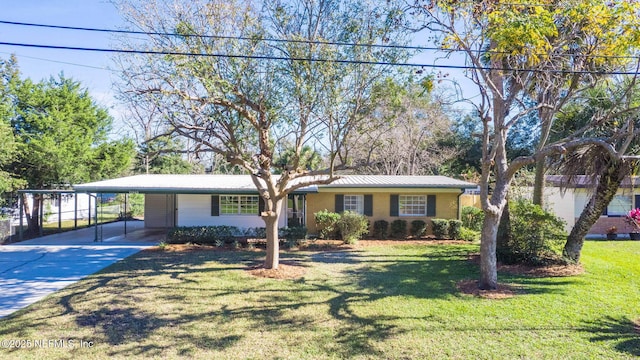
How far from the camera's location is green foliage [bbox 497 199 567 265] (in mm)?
10469

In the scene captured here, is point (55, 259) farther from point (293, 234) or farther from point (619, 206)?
point (619, 206)

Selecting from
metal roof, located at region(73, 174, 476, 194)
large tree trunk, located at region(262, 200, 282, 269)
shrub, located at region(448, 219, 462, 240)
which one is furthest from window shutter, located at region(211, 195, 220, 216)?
shrub, located at region(448, 219, 462, 240)

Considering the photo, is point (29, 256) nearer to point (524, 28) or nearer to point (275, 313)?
point (275, 313)

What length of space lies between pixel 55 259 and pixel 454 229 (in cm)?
1479

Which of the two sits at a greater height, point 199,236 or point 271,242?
point 271,242

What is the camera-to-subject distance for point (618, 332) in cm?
609

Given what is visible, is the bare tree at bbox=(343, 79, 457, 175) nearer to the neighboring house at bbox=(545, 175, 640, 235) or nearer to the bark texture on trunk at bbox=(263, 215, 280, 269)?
the neighboring house at bbox=(545, 175, 640, 235)

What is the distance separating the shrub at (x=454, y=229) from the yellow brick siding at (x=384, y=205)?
2.20 ft

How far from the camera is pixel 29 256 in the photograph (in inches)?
492

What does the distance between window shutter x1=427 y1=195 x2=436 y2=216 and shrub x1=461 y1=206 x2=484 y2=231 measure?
2.11 metres

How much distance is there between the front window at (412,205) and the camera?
57.4ft

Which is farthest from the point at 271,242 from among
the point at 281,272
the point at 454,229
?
→ the point at 454,229

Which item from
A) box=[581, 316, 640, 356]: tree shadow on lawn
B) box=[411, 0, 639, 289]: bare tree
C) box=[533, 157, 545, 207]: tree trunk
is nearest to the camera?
box=[581, 316, 640, 356]: tree shadow on lawn

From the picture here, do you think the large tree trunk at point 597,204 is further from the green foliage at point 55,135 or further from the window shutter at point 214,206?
the green foliage at point 55,135
